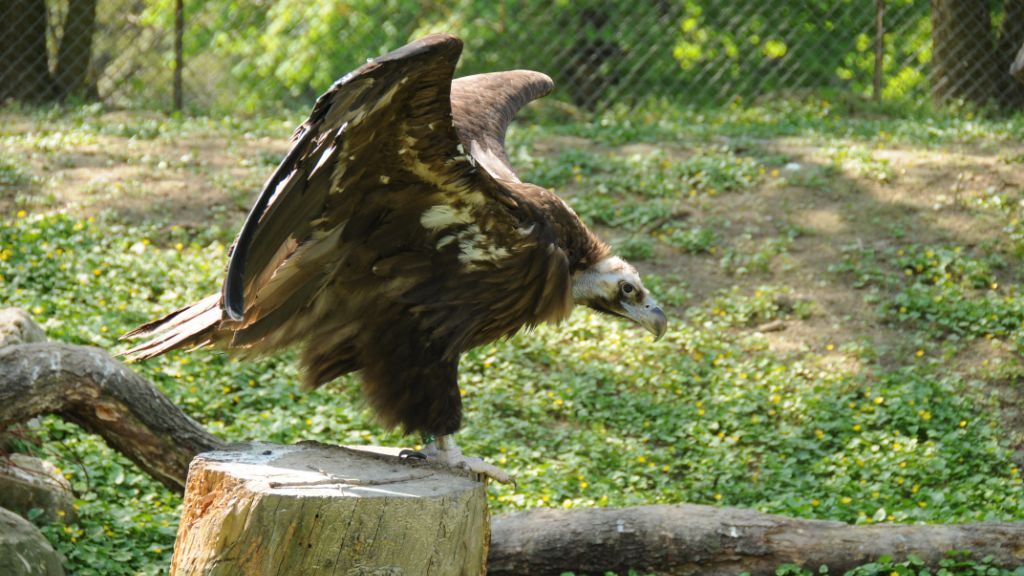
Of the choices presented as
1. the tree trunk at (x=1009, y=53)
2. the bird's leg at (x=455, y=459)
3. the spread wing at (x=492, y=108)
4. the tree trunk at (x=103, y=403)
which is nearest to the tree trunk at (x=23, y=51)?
the spread wing at (x=492, y=108)

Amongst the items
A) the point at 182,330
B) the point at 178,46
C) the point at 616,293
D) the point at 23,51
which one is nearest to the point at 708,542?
the point at 616,293

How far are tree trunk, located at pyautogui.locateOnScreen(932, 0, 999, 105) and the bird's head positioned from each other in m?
7.28

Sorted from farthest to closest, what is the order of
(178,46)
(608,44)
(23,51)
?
(608,44) < (178,46) < (23,51)

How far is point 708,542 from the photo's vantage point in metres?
4.03

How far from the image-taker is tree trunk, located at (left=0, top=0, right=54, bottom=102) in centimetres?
964

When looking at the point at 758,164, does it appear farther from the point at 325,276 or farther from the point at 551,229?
the point at 325,276

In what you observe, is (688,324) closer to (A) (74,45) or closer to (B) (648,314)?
(B) (648,314)

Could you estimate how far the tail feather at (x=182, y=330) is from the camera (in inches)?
133

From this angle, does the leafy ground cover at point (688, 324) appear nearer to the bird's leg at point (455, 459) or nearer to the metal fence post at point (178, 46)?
the metal fence post at point (178, 46)

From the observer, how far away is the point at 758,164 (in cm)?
814

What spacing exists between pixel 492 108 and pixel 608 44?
615 centimetres

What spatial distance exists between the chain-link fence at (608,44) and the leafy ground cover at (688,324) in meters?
1.19

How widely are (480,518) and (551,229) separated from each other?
45.1 inches

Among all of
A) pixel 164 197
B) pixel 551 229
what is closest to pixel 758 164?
pixel 164 197
